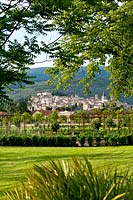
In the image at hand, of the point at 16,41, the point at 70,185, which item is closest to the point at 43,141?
the point at 16,41

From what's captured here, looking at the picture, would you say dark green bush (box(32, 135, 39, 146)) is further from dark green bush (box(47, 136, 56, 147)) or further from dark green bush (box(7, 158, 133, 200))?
dark green bush (box(7, 158, 133, 200))

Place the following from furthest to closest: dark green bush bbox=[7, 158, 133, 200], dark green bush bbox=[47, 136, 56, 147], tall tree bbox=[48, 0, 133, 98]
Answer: dark green bush bbox=[47, 136, 56, 147]
tall tree bbox=[48, 0, 133, 98]
dark green bush bbox=[7, 158, 133, 200]

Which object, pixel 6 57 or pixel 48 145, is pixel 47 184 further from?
pixel 48 145

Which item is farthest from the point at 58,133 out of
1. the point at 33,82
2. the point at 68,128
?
the point at 33,82

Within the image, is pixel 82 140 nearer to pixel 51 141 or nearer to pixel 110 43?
pixel 51 141

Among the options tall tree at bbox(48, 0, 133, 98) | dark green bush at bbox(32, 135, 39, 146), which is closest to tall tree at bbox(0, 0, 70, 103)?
tall tree at bbox(48, 0, 133, 98)

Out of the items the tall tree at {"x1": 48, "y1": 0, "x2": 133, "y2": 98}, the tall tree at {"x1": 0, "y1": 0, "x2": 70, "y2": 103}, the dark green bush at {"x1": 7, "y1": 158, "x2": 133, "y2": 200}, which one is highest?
the tall tree at {"x1": 48, "y1": 0, "x2": 133, "y2": 98}

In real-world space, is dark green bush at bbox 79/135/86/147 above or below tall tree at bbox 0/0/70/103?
below

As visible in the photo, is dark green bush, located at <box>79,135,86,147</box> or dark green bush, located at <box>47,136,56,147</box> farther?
dark green bush, located at <box>47,136,56,147</box>

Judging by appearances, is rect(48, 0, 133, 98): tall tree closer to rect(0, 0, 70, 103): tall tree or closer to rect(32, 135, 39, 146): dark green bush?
rect(0, 0, 70, 103): tall tree

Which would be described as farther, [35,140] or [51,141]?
[35,140]

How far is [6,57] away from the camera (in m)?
4.45

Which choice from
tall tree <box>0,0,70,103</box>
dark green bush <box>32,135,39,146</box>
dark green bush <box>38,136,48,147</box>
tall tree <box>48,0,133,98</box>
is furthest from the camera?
dark green bush <box>32,135,39,146</box>

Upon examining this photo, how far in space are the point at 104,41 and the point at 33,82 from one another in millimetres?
10093
